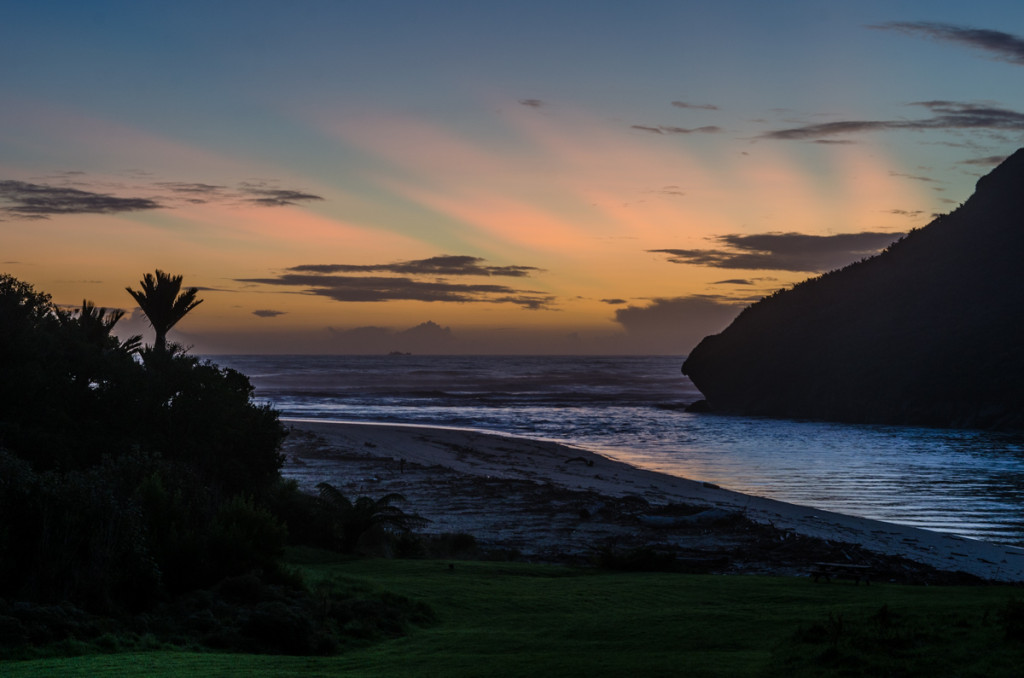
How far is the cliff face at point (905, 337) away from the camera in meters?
68.9

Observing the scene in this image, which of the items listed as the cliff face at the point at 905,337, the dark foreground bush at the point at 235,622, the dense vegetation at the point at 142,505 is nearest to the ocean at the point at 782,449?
the cliff face at the point at 905,337

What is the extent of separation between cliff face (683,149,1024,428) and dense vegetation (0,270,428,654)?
6014 cm

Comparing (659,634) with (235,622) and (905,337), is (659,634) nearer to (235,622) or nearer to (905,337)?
(235,622)

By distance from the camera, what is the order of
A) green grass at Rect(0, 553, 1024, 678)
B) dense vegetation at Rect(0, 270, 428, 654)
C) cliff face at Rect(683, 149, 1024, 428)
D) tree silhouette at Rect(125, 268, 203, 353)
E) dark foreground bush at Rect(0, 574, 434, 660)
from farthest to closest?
cliff face at Rect(683, 149, 1024, 428)
tree silhouette at Rect(125, 268, 203, 353)
dense vegetation at Rect(0, 270, 428, 654)
dark foreground bush at Rect(0, 574, 434, 660)
green grass at Rect(0, 553, 1024, 678)

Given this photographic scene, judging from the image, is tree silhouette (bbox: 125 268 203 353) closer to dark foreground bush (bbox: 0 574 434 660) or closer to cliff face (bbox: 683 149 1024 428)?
dark foreground bush (bbox: 0 574 434 660)

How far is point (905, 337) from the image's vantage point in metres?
77.6

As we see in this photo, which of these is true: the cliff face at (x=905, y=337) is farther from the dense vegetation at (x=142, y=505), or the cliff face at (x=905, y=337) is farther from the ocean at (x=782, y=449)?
the dense vegetation at (x=142, y=505)

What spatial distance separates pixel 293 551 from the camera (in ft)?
61.0

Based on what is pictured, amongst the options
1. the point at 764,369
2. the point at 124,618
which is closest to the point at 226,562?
the point at 124,618

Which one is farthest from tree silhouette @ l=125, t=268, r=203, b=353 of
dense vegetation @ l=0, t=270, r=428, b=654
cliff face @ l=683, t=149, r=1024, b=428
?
cliff face @ l=683, t=149, r=1024, b=428

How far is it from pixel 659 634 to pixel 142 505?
8.40 metres

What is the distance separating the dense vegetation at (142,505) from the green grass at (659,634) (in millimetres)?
1240

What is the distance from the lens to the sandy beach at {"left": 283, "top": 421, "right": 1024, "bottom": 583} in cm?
1948

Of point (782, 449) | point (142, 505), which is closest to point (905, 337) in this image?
point (782, 449)
